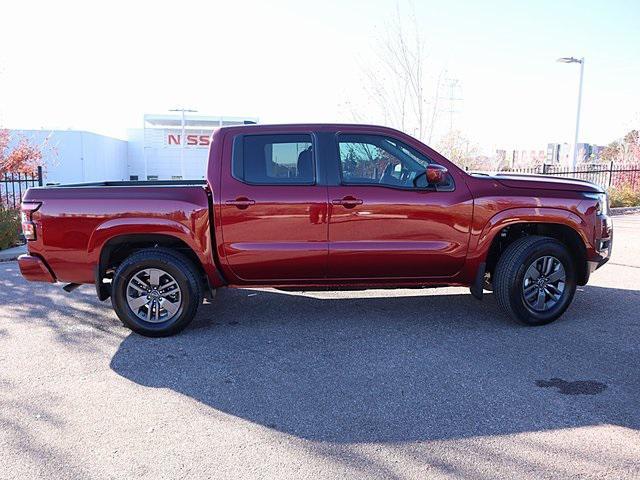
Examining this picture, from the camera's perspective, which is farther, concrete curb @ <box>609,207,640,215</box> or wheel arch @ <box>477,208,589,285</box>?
concrete curb @ <box>609,207,640,215</box>

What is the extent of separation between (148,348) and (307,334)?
142 centimetres

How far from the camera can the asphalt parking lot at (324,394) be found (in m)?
2.88

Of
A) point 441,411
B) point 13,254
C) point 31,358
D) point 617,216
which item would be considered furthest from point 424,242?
point 617,216

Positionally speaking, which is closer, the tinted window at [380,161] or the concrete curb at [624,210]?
the tinted window at [380,161]

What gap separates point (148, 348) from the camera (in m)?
A: 4.58

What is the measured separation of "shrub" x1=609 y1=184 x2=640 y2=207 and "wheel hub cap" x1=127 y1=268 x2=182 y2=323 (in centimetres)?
1572

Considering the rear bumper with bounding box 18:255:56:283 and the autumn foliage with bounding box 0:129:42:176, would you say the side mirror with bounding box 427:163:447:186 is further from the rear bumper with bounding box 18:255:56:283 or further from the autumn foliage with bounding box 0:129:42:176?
the autumn foliage with bounding box 0:129:42:176

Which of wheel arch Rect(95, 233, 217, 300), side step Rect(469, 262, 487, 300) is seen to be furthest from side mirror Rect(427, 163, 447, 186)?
wheel arch Rect(95, 233, 217, 300)

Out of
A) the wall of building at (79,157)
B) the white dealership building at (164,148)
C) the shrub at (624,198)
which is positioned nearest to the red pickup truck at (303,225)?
the shrub at (624,198)

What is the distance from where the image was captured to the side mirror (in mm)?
4660

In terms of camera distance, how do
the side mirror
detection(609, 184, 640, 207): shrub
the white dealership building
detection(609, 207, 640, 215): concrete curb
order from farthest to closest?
the white dealership building → detection(609, 184, 640, 207): shrub → detection(609, 207, 640, 215): concrete curb → the side mirror

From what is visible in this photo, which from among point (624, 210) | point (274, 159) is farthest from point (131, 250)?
point (624, 210)

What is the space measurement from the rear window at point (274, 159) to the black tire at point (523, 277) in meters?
2.03

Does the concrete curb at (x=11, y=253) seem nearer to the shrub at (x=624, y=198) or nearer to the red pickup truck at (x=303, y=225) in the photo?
the red pickup truck at (x=303, y=225)
